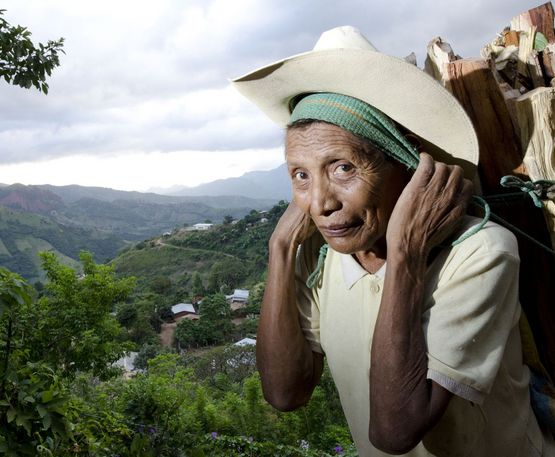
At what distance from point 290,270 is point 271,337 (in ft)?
0.59

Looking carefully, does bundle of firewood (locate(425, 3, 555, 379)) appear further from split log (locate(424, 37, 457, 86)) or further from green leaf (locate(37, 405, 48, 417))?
green leaf (locate(37, 405, 48, 417))

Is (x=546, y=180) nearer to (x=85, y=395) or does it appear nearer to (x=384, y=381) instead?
(x=384, y=381)

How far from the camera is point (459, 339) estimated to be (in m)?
1.03

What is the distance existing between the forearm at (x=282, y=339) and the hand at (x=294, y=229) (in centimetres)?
1

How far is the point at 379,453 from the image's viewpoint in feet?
4.31

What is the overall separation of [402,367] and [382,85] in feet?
1.93

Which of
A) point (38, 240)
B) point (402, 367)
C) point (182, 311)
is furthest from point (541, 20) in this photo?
point (38, 240)

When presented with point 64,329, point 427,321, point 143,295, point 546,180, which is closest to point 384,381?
point 427,321

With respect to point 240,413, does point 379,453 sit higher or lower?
higher

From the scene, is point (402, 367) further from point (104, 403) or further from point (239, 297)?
point (239, 297)

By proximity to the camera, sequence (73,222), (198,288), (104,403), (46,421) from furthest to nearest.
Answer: (73,222), (198,288), (104,403), (46,421)

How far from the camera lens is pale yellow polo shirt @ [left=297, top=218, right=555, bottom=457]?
1.04 metres

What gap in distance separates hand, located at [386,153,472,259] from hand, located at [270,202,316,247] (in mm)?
312

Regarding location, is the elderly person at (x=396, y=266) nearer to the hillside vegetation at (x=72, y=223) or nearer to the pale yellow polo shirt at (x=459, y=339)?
the pale yellow polo shirt at (x=459, y=339)
